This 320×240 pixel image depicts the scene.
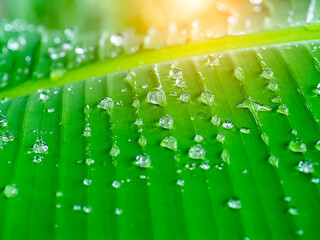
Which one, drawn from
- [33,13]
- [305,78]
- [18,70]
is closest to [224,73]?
[305,78]

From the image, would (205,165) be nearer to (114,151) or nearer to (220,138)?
(220,138)

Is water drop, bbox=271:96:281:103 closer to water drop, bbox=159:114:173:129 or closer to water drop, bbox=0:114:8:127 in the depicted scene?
water drop, bbox=159:114:173:129

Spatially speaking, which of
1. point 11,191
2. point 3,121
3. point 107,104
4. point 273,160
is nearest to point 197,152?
point 273,160

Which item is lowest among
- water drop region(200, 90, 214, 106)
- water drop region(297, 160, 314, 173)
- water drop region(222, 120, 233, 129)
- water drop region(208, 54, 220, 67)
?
water drop region(297, 160, 314, 173)

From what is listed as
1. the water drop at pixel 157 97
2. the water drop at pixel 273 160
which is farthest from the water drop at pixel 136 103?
the water drop at pixel 273 160

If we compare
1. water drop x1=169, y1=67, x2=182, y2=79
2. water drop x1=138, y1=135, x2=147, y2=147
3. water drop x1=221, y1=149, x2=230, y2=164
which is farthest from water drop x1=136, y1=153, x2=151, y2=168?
water drop x1=169, y1=67, x2=182, y2=79

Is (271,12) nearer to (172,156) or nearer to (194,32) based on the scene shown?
(194,32)
